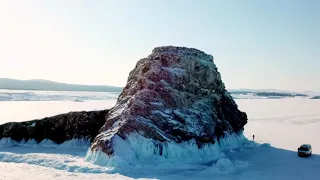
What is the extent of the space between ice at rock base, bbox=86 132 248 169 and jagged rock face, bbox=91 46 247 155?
610 mm

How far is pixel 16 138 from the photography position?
135 feet

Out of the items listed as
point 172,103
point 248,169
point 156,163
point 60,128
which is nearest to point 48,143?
point 60,128

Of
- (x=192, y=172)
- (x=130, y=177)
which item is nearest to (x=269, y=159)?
(x=192, y=172)

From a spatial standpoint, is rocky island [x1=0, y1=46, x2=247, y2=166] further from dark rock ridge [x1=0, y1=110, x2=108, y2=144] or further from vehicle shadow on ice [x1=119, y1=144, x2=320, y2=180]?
vehicle shadow on ice [x1=119, y1=144, x2=320, y2=180]

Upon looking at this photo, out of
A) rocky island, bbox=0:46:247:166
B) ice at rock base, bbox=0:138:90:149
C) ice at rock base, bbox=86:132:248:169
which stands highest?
rocky island, bbox=0:46:247:166

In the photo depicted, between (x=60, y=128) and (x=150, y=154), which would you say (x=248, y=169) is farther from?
(x=60, y=128)

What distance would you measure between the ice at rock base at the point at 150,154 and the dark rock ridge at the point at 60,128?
9.04 m

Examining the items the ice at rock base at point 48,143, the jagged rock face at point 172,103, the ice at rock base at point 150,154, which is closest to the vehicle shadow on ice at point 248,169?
the ice at rock base at point 150,154

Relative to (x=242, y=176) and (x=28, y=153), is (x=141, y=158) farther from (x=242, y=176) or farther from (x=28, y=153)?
(x=28, y=153)

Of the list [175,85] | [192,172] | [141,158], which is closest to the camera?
[192,172]

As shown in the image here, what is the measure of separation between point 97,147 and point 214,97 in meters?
17.6

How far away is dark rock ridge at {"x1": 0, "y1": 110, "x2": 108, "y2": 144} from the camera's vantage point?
40.8 meters

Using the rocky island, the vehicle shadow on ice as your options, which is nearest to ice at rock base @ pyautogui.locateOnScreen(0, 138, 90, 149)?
the rocky island

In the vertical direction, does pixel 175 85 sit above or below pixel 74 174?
above
